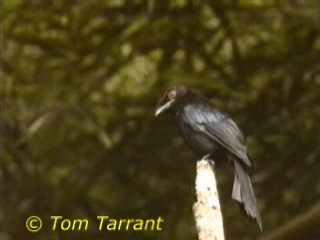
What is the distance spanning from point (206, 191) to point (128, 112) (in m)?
0.28

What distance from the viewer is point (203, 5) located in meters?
1.13

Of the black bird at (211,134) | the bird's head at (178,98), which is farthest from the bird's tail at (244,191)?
the bird's head at (178,98)

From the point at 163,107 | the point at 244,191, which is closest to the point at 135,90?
the point at 163,107

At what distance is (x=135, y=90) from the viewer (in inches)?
44.8

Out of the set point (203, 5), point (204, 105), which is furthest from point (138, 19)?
point (204, 105)

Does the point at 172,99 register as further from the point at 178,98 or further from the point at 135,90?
the point at 135,90

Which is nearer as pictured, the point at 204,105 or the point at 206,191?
the point at 206,191

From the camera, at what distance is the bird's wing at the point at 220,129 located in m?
0.98

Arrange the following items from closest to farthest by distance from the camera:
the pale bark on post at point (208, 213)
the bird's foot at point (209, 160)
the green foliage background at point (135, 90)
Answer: the pale bark on post at point (208, 213) < the bird's foot at point (209, 160) < the green foliage background at point (135, 90)

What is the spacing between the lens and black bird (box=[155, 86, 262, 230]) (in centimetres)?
99

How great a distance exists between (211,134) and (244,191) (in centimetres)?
9

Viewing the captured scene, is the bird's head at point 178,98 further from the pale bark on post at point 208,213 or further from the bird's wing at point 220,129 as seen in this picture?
the pale bark on post at point 208,213

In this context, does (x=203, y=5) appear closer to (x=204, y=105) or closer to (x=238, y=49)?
(x=238, y=49)

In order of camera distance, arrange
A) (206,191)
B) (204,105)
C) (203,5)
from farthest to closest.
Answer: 1. (203,5)
2. (204,105)
3. (206,191)
